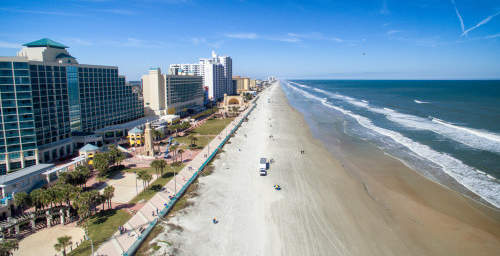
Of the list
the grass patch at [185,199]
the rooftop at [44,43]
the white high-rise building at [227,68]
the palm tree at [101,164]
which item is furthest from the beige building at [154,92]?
the white high-rise building at [227,68]

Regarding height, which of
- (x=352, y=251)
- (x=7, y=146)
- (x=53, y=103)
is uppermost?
(x=53, y=103)

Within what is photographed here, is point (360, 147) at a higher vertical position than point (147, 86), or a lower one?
lower

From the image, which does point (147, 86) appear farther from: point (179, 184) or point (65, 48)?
point (179, 184)

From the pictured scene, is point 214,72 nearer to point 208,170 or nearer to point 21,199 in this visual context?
point 208,170

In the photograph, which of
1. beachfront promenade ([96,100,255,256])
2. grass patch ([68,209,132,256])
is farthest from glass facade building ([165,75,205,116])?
grass patch ([68,209,132,256])

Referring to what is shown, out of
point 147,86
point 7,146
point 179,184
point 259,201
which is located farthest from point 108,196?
point 147,86

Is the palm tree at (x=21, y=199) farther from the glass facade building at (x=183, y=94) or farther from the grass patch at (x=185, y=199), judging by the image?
the glass facade building at (x=183, y=94)
